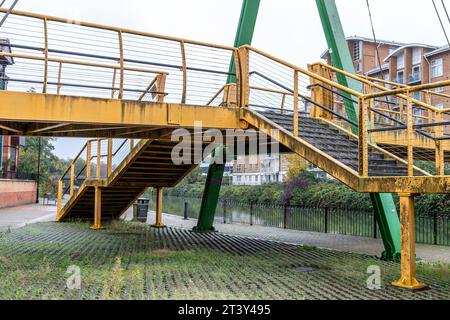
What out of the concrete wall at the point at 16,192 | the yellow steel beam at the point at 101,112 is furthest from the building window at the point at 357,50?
the yellow steel beam at the point at 101,112

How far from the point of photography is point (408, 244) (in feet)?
21.3

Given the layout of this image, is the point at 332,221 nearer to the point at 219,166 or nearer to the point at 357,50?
the point at 219,166

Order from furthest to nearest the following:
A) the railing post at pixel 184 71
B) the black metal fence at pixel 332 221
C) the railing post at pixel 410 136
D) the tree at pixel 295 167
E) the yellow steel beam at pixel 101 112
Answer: the tree at pixel 295 167 → the black metal fence at pixel 332 221 → the railing post at pixel 184 71 → the yellow steel beam at pixel 101 112 → the railing post at pixel 410 136

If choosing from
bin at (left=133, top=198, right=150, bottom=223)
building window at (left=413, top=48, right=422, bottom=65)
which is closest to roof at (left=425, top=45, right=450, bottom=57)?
building window at (left=413, top=48, right=422, bottom=65)

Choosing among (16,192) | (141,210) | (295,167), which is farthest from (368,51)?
(141,210)

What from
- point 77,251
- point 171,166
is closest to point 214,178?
point 171,166

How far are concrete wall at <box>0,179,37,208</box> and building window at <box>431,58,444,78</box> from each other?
36427 millimetres

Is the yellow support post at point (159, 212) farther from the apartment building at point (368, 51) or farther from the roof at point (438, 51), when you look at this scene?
the apartment building at point (368, 51)

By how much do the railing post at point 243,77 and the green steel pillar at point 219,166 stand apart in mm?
2175

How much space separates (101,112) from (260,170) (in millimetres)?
47341

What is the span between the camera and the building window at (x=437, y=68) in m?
41.4

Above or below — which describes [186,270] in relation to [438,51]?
below

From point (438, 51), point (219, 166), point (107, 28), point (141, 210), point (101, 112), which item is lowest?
point (141, 210)

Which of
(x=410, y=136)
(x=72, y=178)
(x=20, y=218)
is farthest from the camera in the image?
(x=20, y=218)
